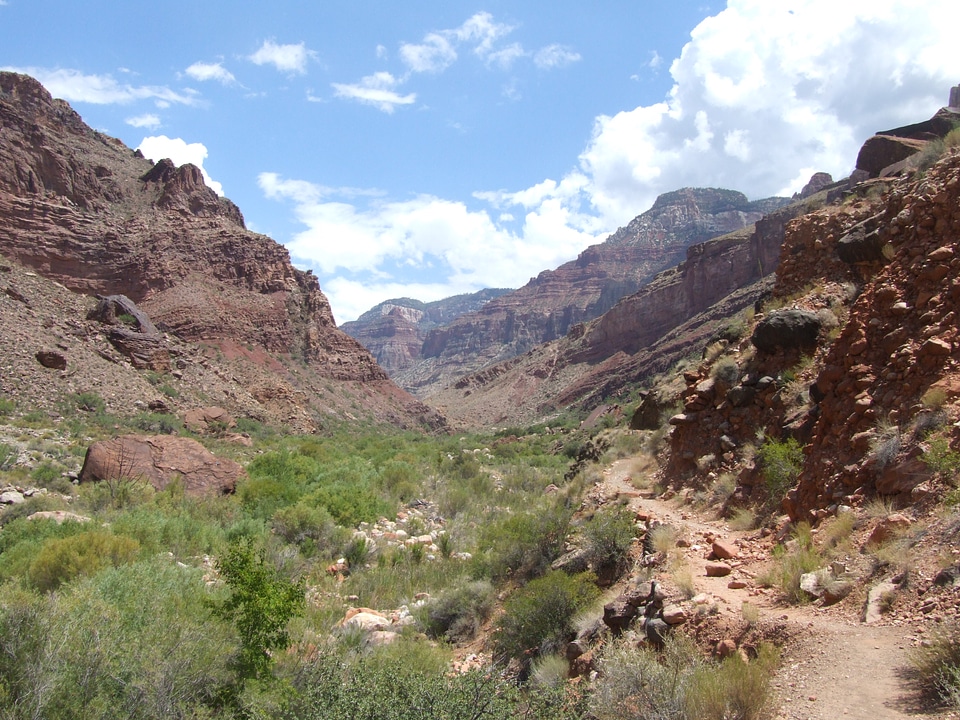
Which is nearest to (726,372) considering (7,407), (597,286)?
(7,407)

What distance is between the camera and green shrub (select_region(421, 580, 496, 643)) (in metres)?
9.47

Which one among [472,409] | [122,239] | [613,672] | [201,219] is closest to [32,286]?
[122,239]

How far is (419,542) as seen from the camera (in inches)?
604

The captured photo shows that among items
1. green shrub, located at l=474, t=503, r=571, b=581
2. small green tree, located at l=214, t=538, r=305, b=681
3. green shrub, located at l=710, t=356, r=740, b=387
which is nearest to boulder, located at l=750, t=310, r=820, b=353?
green shrub, located at l=710, t=356, r=740, b=387

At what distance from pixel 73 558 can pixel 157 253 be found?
47.9m

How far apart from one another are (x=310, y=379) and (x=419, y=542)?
45.0 meters

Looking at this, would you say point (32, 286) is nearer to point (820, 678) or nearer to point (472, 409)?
point (820, 678)

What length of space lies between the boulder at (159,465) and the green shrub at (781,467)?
1482 cm

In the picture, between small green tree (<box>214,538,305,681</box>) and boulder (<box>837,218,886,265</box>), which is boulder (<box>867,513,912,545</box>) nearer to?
boulder (<box>837,218,886,265</box>)

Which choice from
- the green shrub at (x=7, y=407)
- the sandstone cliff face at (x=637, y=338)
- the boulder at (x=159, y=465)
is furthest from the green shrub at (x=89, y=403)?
the sandstone cliff face at (x=637, y=338)

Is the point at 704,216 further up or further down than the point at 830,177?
further up

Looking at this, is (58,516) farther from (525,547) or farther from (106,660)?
(525,547)

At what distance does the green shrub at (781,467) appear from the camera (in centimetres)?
796

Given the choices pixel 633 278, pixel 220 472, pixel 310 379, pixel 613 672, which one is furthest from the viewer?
pixel 633 278
